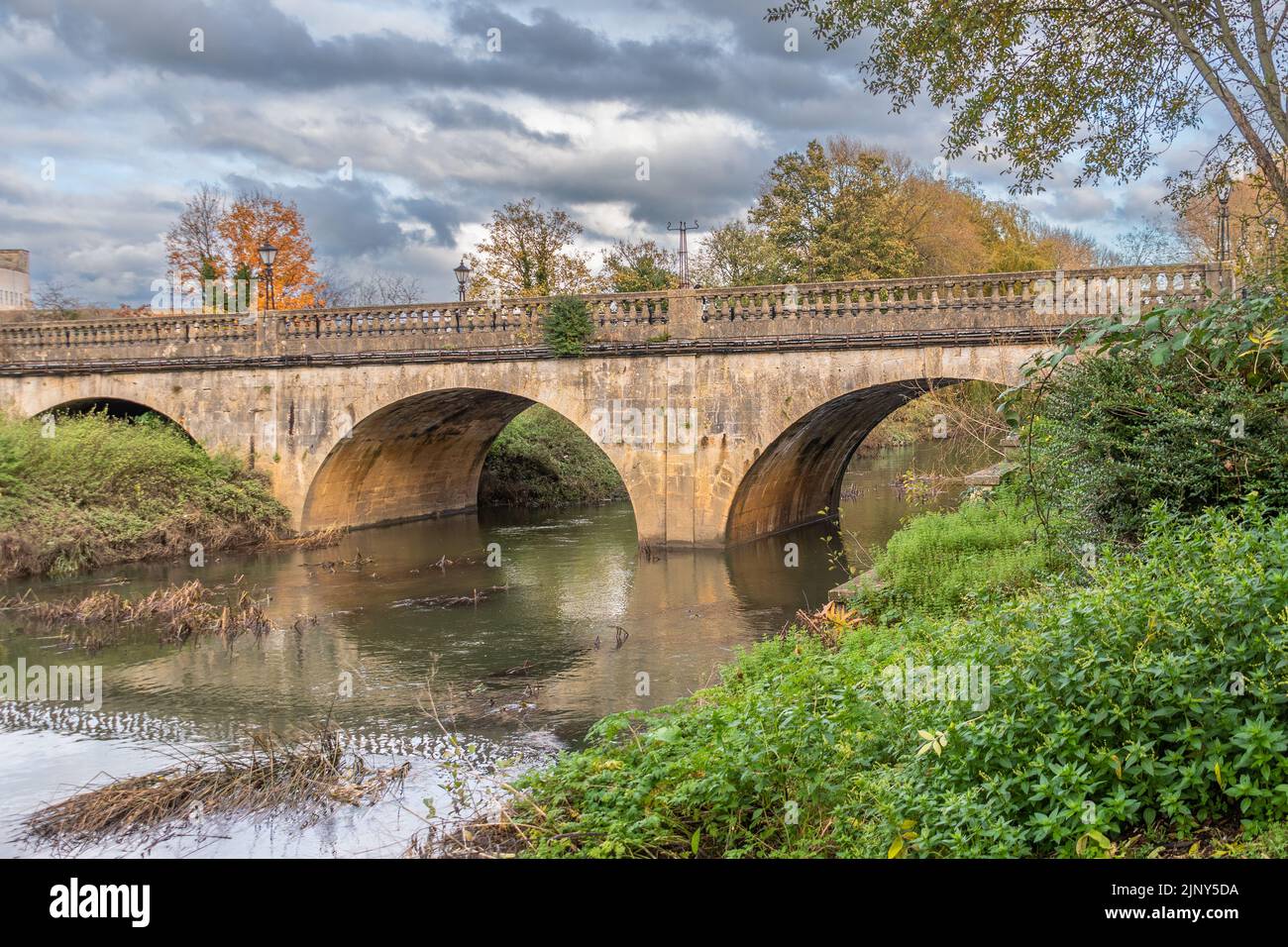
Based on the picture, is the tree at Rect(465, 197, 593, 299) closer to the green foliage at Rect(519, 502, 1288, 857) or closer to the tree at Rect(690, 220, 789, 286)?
the tree at Rect(690, 220, 789, 286)

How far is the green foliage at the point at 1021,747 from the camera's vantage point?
432 centimetres

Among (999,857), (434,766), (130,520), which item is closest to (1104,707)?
(999,857)

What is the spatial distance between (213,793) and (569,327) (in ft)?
41.1

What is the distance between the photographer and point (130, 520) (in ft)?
63.6

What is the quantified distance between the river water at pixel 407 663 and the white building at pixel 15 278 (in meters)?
23.0

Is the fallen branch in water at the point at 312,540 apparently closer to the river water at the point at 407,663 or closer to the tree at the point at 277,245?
the river water at the point at 407,663

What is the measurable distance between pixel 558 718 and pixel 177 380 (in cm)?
1604

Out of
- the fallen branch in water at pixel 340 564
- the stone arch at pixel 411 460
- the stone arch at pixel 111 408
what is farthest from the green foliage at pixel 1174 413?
the stone arch at pixel 111 408

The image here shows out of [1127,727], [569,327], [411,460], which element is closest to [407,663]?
[569,327]

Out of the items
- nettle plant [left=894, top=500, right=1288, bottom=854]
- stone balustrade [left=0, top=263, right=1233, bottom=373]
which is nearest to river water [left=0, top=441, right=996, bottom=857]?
nettle plant [left=894, top=500, right=1288, bottom=854]

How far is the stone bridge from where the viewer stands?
16.8 m

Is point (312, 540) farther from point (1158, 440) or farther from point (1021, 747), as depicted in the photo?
point (1021, 747)

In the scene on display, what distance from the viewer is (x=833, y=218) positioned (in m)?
32.3
